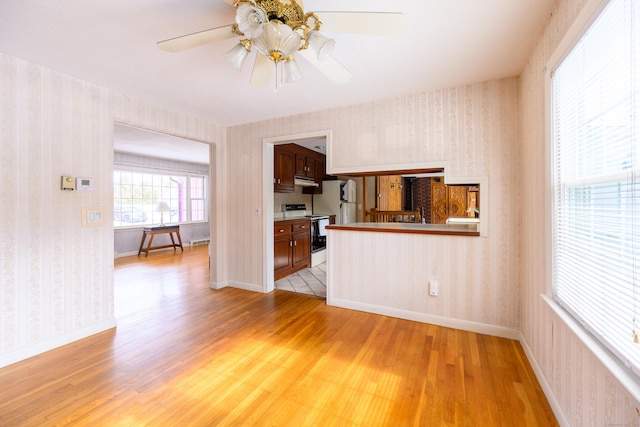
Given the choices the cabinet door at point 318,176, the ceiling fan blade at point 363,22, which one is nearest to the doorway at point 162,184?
the cabinet door at point 318,176

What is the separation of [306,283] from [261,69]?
3048 mm

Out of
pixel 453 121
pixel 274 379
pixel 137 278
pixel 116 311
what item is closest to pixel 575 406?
pixel 274 379

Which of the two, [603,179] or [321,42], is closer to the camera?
[603,179]

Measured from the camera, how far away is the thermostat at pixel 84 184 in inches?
94.8

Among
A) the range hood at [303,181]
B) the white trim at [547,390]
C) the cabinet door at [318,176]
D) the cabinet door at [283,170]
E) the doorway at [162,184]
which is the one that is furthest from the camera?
the cabinet door at [318,176]

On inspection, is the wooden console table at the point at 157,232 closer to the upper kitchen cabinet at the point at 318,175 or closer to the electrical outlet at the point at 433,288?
the upper kitchen cabinet at the point at 318,175

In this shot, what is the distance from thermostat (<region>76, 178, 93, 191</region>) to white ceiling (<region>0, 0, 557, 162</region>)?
3.00 feet

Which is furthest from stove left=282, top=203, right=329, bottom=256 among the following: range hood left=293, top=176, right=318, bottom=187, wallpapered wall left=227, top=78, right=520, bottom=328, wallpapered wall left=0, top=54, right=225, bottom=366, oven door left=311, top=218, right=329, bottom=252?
wallpapered wall left=0, top=54, right=225, bottom=366

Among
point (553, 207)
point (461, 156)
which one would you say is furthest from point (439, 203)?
point (553, 207)

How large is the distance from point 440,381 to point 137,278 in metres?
4.61

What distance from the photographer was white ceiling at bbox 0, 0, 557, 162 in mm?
1521

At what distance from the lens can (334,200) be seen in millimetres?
5984

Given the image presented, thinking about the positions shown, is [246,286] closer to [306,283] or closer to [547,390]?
[306,283]

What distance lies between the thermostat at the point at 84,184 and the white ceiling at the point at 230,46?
3.00 feet
